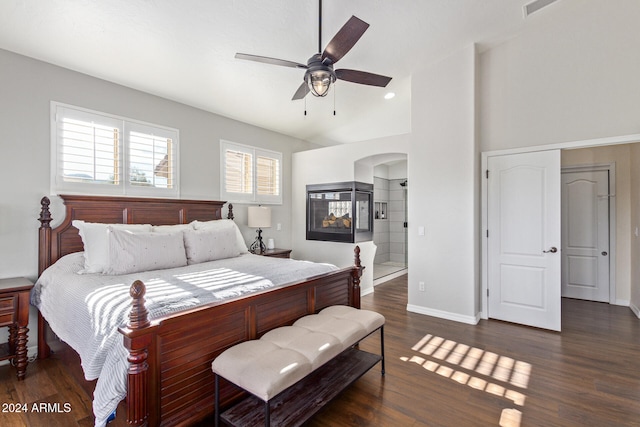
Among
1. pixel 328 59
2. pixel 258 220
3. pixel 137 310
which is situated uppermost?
pixel 328 59

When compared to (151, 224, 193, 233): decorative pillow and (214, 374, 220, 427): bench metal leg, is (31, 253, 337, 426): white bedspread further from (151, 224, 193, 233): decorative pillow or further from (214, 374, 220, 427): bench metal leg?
(151, 224, 193, 233): decorative pillow

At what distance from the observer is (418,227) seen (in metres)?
4.32

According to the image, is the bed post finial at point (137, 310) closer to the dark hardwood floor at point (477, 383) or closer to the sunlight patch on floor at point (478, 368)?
the dark hardwood floor at point (477, 383)

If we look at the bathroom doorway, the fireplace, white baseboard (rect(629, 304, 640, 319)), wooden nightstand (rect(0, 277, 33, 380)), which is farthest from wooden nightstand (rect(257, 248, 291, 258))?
white baseboard (rect(629, 304, 640, 319))

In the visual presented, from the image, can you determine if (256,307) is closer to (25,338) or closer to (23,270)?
(25,338)

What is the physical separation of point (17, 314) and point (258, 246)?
9.62ft

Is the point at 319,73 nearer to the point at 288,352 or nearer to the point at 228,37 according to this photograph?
the point at 228,37

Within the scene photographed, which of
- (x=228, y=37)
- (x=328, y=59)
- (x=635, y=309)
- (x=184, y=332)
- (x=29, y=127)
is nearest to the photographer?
(x=184, y=332)

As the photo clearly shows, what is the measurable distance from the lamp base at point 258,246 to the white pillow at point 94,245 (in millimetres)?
2034

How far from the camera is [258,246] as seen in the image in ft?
16.6

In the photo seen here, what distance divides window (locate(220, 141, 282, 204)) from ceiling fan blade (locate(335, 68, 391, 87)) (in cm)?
270

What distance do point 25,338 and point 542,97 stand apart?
5.86m

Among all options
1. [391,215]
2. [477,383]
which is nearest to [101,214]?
[477,383]

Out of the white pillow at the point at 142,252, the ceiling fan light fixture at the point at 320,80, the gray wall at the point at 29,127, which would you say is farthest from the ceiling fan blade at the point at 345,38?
the gray wall at the point at 29,127
